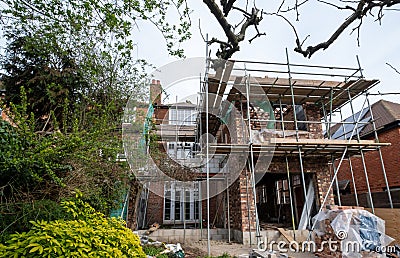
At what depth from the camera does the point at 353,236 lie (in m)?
5.04

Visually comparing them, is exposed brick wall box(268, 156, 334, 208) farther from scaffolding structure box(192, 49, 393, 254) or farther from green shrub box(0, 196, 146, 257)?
green shrub box(0, 196, 146, 257)

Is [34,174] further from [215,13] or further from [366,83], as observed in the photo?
[366,83]

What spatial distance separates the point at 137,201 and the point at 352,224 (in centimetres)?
620

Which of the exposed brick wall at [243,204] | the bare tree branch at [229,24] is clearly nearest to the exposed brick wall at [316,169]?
the exposed brick wall at [243,204]

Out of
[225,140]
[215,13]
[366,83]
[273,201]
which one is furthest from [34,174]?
[273,201]

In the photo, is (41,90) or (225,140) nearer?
(41,90)

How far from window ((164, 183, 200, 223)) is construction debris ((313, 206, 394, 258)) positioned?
5.91 meters

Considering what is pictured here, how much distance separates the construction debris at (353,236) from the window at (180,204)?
19.4ft

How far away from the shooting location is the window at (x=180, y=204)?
35.4 feet

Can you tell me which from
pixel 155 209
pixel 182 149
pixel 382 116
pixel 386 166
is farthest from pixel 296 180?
pixel 155 209

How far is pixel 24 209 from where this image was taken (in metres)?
3.13

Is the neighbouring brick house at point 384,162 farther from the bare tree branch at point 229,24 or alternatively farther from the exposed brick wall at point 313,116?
the bare tree branch at point 229,24

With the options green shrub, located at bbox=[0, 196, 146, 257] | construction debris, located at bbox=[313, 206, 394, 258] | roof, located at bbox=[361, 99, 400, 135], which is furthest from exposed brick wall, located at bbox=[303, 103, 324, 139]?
green shrub, located at bbox=[0, 196, 146, 257]

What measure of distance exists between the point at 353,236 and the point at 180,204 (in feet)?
25.6
